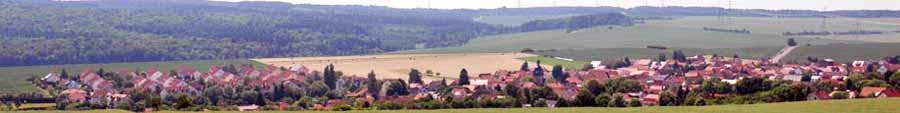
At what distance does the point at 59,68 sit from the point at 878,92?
4589 centimetres

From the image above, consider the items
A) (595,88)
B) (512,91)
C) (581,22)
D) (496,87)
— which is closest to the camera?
(595,88)

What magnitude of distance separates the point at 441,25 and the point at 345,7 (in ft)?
120

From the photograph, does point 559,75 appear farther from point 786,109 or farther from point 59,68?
point 786,109

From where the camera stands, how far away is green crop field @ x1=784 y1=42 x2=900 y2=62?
73625 mm

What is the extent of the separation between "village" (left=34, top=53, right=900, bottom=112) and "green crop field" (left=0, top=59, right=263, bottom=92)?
47.2 inches

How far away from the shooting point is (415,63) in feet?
257

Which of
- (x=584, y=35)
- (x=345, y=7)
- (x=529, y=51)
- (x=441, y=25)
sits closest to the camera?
(x=529, y=51)

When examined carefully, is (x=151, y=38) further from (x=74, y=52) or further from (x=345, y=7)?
(x=345, y=7)

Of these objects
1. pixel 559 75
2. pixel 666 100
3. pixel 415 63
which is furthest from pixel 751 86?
pixel 415 63

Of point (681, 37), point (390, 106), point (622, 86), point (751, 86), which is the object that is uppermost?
point (390, 106)

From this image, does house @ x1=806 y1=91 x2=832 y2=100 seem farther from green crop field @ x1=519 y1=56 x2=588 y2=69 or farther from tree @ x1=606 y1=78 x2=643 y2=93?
green crop field @ x1=519 y1=56 x2=588 y2=69

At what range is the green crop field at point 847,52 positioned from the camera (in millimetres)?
73625

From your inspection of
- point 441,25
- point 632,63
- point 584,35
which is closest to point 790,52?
point 632,63

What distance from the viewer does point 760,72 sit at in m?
60.1
